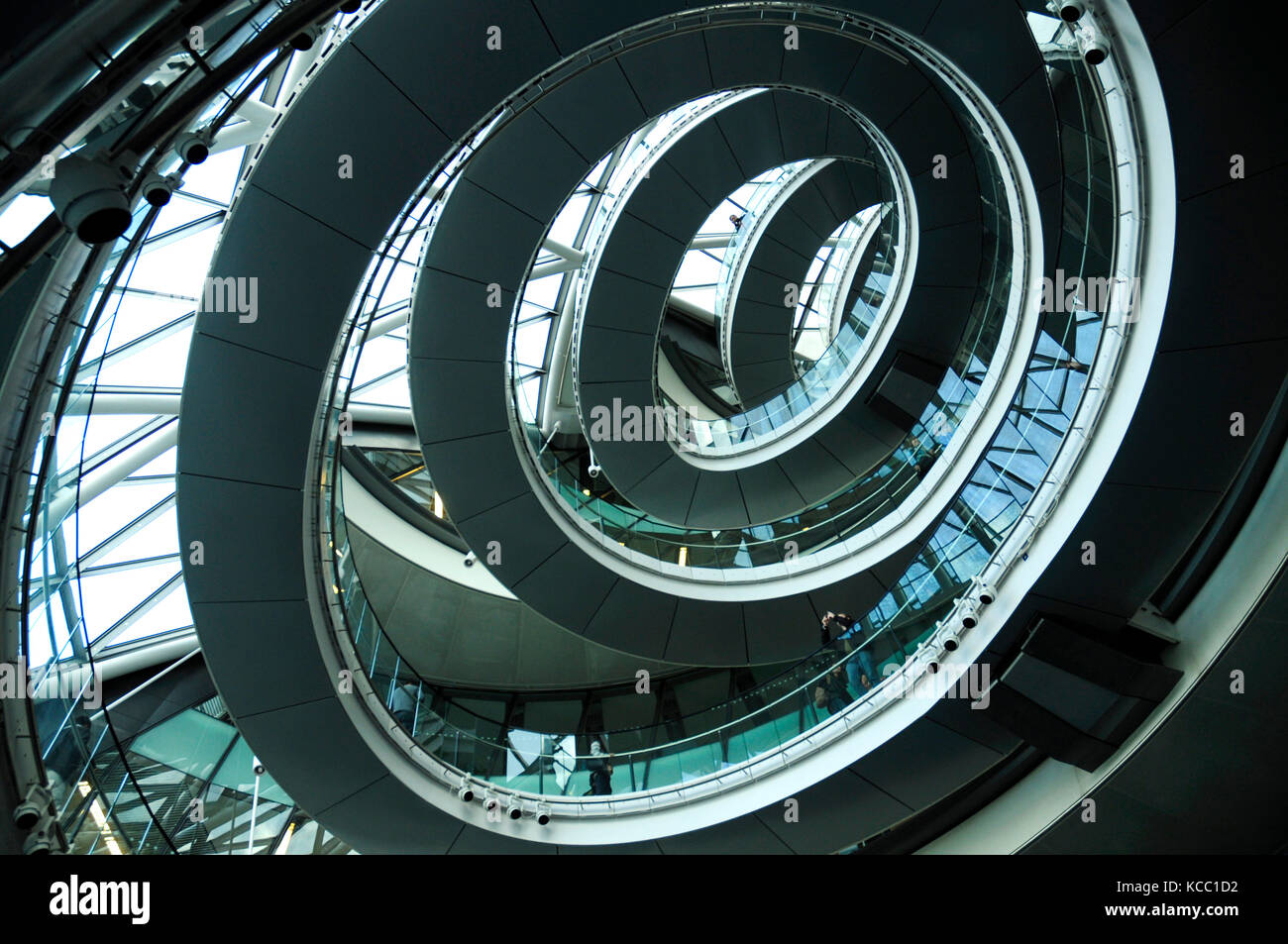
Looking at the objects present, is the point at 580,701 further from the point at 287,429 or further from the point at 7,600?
the point at 7,600

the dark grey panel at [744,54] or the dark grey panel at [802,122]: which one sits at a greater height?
the dark grey panel at [802,122]

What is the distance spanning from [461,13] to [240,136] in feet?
15.2

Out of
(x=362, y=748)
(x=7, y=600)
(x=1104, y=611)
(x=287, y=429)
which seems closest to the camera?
(x=7, y=600)

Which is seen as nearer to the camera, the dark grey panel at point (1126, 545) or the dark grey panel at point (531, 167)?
the dark grey panel at point (1126, 545)

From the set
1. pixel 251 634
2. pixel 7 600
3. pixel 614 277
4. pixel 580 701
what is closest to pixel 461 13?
pixel 7 600

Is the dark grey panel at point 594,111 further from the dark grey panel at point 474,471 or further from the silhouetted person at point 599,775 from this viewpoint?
the silhouetted person at point 599,775

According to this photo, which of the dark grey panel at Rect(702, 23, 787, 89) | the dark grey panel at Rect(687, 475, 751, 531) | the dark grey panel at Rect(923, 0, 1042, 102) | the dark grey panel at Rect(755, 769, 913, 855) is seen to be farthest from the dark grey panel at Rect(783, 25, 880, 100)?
the dark grey panel at Rect(755, 769, 913, 855)

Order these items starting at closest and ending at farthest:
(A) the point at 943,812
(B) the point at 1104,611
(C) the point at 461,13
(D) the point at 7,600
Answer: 1. (D) the point at 7,600
2. (C) the point at 461,13
3. (B) the point at 1104,611
4. (A) the point at 943,812

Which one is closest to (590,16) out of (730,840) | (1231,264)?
(1231,264)

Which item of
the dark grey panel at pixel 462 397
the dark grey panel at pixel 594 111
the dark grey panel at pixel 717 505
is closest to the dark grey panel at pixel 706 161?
the dark grey panel at pixel 594 111

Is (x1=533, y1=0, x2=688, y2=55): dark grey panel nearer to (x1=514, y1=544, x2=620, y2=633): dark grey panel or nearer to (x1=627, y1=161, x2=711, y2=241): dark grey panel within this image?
(x1=627, y1=161, x2=711, y2=241): dark grey panel

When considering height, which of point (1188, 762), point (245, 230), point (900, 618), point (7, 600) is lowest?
point (1188, 762)

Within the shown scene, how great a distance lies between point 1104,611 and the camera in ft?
34.3

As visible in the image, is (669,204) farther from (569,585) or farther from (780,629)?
(780,629)
